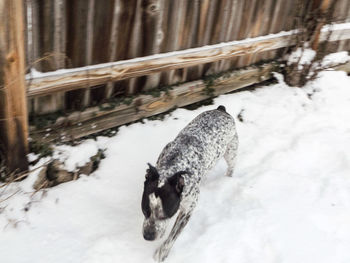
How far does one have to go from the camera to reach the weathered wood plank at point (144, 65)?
372cm

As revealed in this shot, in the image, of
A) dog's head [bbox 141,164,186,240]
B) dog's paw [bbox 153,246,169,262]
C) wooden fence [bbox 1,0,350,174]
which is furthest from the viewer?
wooden fence [bbox 1,0,350,174]

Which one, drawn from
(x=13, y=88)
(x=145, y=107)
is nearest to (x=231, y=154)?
(x=145, y=107)

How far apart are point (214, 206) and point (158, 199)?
1.17 m

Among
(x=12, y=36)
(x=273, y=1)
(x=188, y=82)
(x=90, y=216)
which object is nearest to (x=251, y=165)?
(x=188, y=82)

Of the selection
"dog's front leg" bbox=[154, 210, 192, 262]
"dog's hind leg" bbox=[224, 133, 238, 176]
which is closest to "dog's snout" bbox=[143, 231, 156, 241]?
"dog's front leg" bbox=[154, 210, 192, 262]

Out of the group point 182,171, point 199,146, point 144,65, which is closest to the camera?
point 182,171

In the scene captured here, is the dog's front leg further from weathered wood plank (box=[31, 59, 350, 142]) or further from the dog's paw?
weathered wood plank (box=[31, 59, 350, 142])

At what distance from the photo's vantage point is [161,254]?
129 inches

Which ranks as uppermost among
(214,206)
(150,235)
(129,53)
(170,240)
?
(129,53)

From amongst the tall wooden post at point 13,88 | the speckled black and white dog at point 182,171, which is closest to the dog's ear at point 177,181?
the speckled black and white dog at point 182,171

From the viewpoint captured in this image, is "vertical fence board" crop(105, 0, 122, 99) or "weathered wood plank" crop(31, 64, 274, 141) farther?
"weathered wood plank" crop(31, 64, 274, 141)

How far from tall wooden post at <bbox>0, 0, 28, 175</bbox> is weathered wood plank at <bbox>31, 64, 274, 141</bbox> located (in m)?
0.34

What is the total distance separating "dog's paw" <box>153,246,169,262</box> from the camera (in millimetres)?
3283

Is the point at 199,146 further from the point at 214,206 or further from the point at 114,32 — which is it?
the point at 114,32
